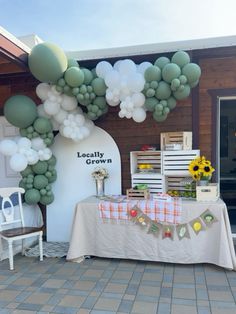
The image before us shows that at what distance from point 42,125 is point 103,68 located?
1.05m

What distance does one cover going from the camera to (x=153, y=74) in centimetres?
334

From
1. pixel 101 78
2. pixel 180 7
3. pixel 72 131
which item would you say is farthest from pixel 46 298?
pixel 180 7

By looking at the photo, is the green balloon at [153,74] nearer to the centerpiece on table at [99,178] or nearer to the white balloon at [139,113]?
the white balloon at [139,113]

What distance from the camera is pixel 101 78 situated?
3572mm

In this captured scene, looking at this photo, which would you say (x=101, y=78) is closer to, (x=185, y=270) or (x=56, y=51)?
(x=56, y=51)

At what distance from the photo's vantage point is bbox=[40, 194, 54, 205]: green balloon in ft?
13.5

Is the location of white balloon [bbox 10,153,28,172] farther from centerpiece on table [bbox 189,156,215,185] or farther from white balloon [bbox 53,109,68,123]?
centerpiece on table [bbox 189,156,215,185]

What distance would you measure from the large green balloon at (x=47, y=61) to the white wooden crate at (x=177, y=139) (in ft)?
5.03

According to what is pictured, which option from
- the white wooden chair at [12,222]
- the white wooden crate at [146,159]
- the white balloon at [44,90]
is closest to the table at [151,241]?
the white wooden chair at [12,222]

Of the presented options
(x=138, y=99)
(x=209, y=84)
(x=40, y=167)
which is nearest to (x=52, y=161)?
(x=40, y=167)

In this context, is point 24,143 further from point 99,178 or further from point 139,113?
point 139,113

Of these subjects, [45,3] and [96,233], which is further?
[45,3]

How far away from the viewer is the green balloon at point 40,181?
3965mm

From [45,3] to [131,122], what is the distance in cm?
310
